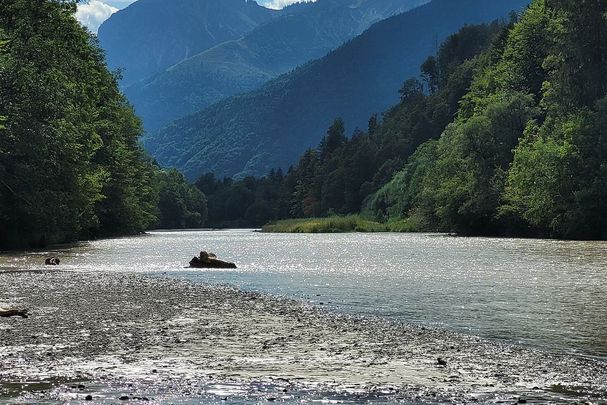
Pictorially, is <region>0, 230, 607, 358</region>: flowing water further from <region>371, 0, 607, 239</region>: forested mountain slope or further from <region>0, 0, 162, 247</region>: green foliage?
<region>371, 0, 607, 239</region>: forested mountain slope

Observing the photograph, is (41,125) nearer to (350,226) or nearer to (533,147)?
(533,147)

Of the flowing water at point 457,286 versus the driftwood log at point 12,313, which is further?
the driftwood log at point 12,313

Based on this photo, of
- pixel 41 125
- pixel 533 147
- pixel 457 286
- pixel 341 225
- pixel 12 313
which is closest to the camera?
pixel 12 313

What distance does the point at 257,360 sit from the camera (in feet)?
42.7

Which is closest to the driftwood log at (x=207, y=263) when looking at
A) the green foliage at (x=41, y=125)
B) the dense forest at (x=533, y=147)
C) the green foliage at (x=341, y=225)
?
the green foliage at (x=41, y=125)

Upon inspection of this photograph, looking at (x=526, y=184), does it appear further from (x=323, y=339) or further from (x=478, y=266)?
(x=323, y=339)

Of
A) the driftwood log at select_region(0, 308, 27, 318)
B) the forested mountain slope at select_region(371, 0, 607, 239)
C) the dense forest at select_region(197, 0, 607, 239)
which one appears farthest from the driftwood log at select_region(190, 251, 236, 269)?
the forested mountain slope at select_region(371, 0, 607, 239)

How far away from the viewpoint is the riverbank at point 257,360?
1064 centimetres

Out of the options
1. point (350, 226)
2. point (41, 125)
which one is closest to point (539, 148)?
point (41, 125)

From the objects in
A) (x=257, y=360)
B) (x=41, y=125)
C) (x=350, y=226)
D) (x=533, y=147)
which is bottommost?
(x=257, y=360)

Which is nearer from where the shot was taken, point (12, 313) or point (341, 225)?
point (12, 313)

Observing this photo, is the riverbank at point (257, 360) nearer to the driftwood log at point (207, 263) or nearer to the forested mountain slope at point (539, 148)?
the driftwood log at point (207, 263)

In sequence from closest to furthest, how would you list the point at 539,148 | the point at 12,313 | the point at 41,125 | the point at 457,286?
the point at 12,313
the point at 457,286
the point at 41,125
the point at 539,148

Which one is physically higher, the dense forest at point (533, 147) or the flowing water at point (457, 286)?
the dense forest at point (533, 147)
